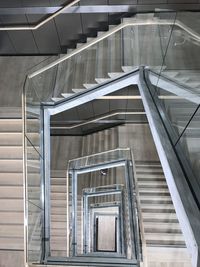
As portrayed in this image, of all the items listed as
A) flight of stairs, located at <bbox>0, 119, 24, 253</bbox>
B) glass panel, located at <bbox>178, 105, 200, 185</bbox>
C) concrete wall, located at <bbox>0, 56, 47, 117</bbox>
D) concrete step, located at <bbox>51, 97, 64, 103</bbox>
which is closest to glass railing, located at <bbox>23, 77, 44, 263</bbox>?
concrete step, located at <bbox>51, 97, 64, 103</bbox>

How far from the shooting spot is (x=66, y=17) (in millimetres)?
6418

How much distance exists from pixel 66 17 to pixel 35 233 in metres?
4.26

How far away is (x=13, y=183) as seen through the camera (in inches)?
186

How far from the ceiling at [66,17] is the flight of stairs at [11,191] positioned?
8.24ft

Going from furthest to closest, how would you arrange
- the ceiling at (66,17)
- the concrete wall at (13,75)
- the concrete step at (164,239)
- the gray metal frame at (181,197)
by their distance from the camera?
the concrete wall at (13,75)
the ceiling at (66,17)
the concrete step at (164,239)
the gray metal frame at (181,197)

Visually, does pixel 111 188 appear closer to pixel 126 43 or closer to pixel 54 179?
pixel 54 179

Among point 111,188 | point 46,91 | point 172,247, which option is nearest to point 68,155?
point 111,188

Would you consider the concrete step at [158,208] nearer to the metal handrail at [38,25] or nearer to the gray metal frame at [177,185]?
the gray metal frame at [177,185]

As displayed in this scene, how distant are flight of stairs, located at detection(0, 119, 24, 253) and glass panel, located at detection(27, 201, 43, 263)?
0.43m

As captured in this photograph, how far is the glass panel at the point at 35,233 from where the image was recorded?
12.1ft

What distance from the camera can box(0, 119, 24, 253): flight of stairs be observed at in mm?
4629

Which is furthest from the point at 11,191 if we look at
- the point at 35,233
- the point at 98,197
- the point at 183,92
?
the point at 98,197

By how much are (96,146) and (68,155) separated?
2.64 ft

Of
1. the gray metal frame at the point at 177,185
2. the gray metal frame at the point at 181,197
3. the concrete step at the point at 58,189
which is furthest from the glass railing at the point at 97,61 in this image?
the concrete step at the point at 58,189
